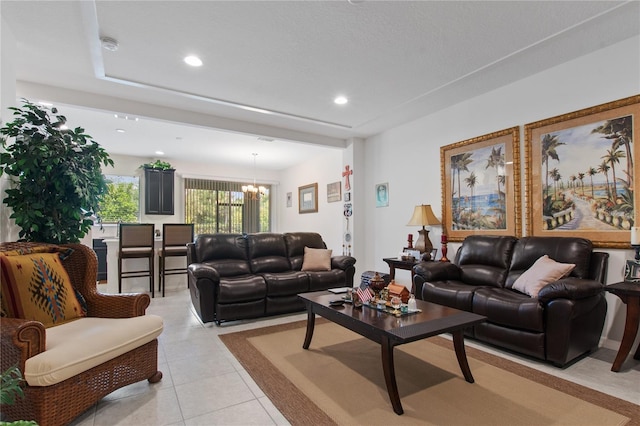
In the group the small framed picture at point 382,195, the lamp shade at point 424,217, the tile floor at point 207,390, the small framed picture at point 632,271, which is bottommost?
the tile floor at point 207,390

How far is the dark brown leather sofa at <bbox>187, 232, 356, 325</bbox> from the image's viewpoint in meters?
3.57

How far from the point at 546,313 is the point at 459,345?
800 millimetres

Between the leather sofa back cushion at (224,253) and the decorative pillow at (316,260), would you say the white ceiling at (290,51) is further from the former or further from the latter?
the decorative pillow at (316,260)

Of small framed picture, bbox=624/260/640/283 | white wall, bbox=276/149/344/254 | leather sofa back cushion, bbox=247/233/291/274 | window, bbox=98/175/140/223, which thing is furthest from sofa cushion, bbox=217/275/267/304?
window, bbox=98/175/140/223

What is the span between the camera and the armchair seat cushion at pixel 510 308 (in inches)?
98.5

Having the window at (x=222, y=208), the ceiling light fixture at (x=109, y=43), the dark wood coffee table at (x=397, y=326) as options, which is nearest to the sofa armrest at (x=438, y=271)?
the dark wood coffee table at (x=397, y=326)

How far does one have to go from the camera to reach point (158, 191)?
7.07m

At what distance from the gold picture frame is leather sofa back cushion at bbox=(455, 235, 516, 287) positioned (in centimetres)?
426

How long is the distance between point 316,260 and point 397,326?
2535mm

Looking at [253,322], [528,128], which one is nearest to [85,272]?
[253,322]

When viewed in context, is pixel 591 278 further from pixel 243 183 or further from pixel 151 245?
pixel 243 183

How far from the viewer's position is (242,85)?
3.70 meters

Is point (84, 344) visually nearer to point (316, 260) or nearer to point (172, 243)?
point (316, 260)

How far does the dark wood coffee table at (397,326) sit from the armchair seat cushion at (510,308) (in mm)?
573
